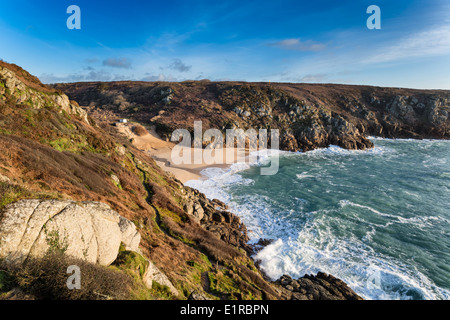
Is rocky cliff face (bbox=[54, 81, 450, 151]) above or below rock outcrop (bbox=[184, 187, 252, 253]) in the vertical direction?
above

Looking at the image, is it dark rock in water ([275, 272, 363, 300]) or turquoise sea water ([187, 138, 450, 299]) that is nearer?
dark rock in water ([275, 272, 363, 300])

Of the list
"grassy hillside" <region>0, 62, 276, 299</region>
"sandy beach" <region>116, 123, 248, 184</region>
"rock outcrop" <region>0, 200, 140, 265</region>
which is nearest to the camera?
"rock outcrop" <region>0, 200, 140, 265</region>

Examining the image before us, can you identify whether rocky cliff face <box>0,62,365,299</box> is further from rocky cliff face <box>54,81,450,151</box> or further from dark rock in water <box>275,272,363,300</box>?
rocky cliff face <box>54,81,450,151</box>

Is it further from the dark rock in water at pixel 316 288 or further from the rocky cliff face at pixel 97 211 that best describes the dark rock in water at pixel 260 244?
the dark rock in water at pixel 316 288

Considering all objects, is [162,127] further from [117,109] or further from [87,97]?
[87,97]

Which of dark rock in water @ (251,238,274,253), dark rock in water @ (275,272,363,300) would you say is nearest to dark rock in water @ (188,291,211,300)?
dark rock in water @ (275,272,363,300)

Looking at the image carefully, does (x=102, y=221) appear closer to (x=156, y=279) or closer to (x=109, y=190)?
(x=156, y=279)

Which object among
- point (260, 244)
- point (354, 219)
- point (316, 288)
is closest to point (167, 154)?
point (260, 244)
